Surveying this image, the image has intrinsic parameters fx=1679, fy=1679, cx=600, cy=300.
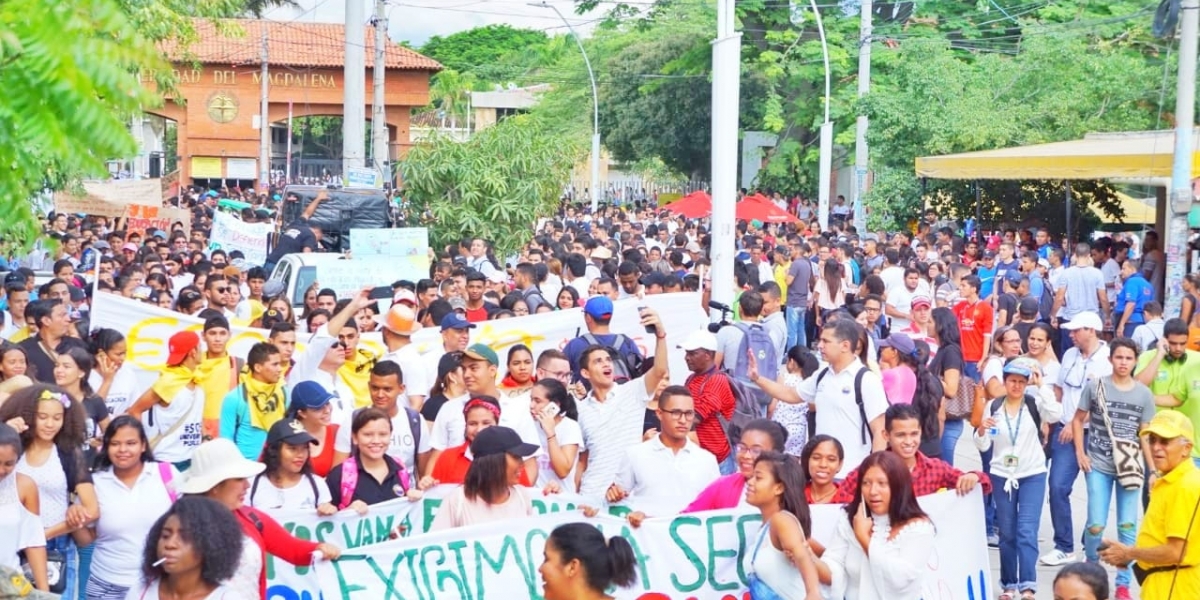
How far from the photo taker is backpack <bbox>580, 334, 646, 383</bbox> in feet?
35.0

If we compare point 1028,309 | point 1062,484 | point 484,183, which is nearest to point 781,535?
point 1062,484

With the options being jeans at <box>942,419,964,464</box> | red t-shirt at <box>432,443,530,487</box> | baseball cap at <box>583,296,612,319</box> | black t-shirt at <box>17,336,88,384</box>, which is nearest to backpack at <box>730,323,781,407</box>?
baseball cap at <box>583,296,612,319</box>

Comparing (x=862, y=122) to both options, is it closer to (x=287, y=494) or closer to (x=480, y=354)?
(x=480, y=354)

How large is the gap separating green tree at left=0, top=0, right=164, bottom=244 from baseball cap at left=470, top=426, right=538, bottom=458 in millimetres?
3040

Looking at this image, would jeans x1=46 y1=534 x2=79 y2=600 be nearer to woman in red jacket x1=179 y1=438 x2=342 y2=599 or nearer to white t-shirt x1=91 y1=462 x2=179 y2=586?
white t-shirt x1=91 y1=462 x2=179 y2=586

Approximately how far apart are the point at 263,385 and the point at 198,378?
2.13 feet

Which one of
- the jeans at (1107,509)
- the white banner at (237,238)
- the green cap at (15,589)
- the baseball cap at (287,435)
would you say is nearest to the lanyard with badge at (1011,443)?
the jeans at (1107,509)

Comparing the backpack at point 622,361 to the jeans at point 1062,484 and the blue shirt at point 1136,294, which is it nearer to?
the jeans at point 1062,484

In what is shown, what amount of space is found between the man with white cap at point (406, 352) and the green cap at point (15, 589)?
4474mm

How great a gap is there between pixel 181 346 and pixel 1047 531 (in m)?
6.09

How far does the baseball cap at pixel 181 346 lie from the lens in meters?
9.80

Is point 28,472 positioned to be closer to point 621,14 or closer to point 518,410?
point 518,410

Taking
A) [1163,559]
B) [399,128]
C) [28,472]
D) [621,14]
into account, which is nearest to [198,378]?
[28,472]

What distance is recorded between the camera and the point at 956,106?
33.1 meters
